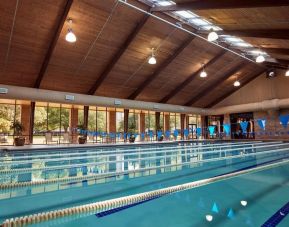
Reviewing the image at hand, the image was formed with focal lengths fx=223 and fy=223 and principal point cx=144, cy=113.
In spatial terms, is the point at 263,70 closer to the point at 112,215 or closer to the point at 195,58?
the point at 195,58

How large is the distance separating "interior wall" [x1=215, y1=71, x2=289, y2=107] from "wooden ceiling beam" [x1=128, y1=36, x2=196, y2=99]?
9407 mm

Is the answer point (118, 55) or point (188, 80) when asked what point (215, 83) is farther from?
point (118, 55)

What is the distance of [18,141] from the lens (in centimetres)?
1147

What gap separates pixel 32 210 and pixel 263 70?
19397mm

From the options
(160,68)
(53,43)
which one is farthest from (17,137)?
(160,68)

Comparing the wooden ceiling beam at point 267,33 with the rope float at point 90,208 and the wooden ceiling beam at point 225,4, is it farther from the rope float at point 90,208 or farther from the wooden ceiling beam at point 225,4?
the rope float at point 90,208

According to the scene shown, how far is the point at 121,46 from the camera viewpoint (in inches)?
425

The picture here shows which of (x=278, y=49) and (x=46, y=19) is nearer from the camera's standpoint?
(x=46, y=19)

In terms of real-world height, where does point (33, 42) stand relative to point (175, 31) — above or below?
below

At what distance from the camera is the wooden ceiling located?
22.0 feet

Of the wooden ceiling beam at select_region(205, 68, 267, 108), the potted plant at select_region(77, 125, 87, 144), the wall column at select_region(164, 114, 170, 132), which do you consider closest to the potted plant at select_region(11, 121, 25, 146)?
the potted plant at select_region(77, 125, 87, 144)

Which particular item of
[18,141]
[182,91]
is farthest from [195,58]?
[18,141]

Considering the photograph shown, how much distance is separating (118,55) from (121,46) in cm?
51

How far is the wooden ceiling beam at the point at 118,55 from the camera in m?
9.63
